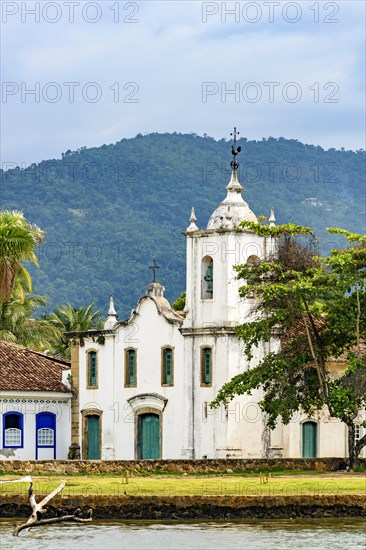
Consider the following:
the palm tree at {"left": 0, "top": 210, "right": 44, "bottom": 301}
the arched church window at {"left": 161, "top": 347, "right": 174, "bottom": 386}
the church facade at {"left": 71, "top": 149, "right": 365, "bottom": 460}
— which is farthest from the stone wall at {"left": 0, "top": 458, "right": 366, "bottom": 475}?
the palm tree at {"left": 0, "top": 210, "right": 44, "bottom": 301}

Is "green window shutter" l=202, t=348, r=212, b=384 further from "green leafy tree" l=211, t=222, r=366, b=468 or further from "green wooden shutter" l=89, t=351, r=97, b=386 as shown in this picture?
"green wooden shutter" l=89, t=351, r=97, b=386

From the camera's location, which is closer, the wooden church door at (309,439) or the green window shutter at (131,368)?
the wooden church door at (309,439)

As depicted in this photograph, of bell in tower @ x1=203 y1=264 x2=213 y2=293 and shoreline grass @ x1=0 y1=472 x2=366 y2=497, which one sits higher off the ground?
bell in tower @ x1=203 y1=264 x2=213 y2=293

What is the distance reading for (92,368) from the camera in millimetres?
61969

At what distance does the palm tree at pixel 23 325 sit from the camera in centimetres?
7400

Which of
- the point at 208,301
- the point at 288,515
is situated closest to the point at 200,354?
the point at 208,301

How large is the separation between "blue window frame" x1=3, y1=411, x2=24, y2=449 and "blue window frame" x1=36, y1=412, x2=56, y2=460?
74 cm

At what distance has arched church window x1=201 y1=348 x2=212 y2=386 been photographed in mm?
57969

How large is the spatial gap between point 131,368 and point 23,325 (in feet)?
49.2

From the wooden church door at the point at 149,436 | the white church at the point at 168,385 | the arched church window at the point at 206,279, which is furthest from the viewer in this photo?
the wooden church door at the point at 149,436

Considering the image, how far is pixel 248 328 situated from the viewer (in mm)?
53562

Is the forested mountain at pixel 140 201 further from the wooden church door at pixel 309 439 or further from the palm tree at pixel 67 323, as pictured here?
the wooden church door at pixel 309 439

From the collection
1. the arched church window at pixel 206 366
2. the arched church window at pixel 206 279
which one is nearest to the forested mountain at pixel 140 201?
the arched church window at pixel 206 279

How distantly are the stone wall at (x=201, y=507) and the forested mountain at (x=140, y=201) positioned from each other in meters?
67.5
